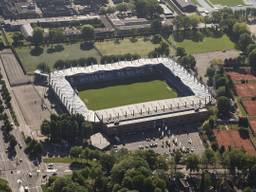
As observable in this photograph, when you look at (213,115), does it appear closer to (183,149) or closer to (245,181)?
(183,149)

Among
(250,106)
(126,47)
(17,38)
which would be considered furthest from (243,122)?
(17,38)

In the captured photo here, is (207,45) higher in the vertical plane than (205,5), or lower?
lower

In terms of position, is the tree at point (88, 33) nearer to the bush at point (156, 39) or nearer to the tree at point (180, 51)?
the bush at point (156, 39)

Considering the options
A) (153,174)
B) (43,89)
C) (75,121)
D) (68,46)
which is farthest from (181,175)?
(68,46)

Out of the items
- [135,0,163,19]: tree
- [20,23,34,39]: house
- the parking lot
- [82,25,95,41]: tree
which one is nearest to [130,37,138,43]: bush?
[82,25,95,41]: tree

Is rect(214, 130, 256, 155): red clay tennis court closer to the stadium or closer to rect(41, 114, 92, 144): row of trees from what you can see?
the stadium

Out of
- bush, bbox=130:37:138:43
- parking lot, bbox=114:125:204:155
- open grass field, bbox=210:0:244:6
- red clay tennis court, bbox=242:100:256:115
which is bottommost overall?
parking lot, bbox=114:125:204:155

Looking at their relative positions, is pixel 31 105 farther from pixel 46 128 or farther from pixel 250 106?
pixel 250 106
